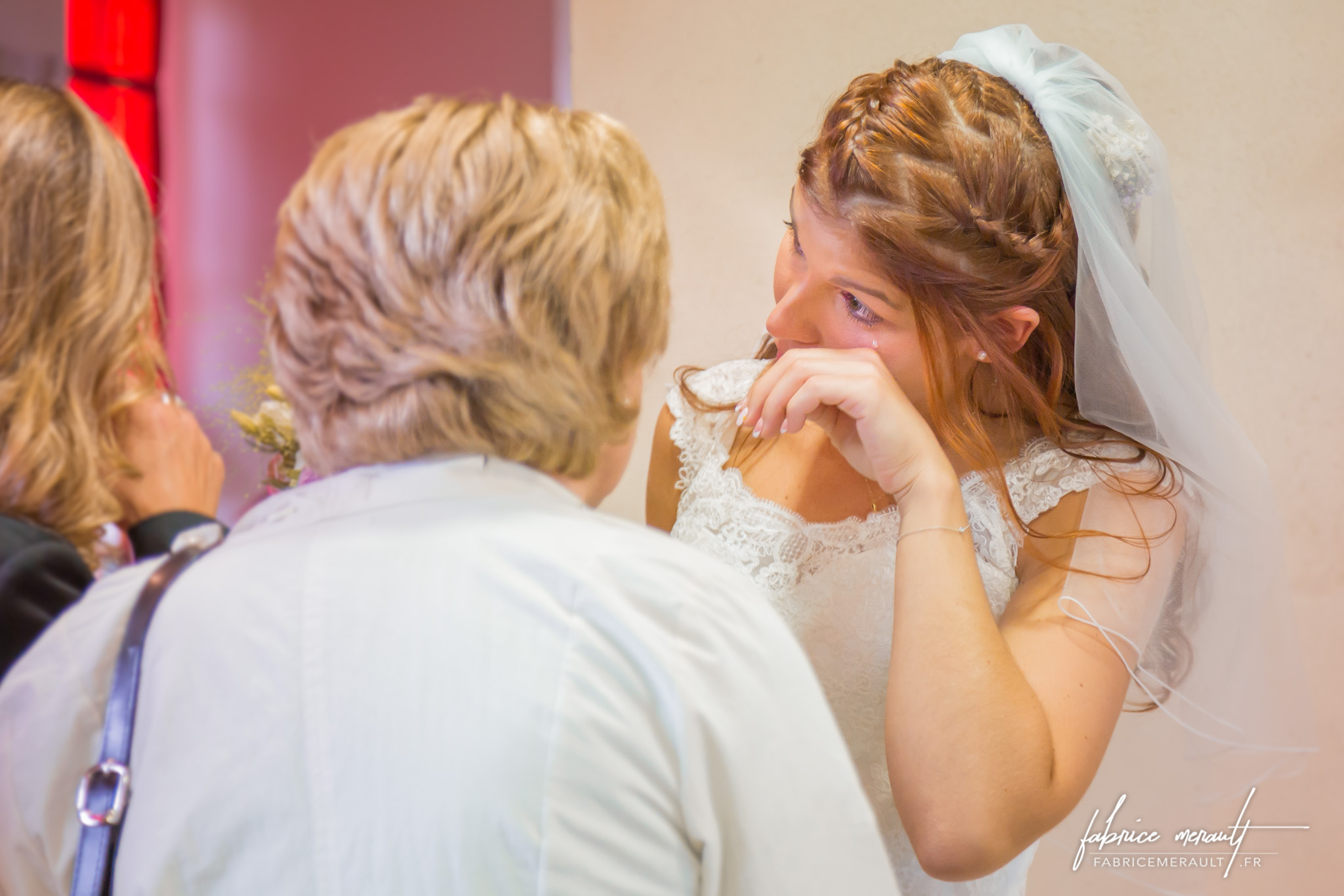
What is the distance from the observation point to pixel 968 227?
1.15 meters

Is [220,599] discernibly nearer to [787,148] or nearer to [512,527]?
[512,527]

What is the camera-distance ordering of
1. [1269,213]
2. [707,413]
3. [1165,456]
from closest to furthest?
1. [1165,456]
2. [707,413]
3. [1269,213]

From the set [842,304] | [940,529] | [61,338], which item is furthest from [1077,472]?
[61,338]

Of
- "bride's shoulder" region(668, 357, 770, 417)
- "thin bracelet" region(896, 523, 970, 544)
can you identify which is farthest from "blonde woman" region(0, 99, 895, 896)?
"bride's shoulder" region(668, 357, 770, 417)

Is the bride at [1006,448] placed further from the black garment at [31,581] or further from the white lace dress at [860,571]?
the black garment at [31,581]

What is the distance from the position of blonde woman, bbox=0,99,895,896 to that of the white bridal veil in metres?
0.64

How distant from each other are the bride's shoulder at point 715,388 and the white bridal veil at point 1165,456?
0.49m

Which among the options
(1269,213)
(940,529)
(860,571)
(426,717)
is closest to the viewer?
(426,717)

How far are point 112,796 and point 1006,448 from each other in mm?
1105

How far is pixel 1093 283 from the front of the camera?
1.18 metres

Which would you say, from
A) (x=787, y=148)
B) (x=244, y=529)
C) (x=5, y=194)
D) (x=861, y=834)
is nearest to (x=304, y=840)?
(x=244, y=529)

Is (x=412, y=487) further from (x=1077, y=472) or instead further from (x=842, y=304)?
(x=1077, y=472)
